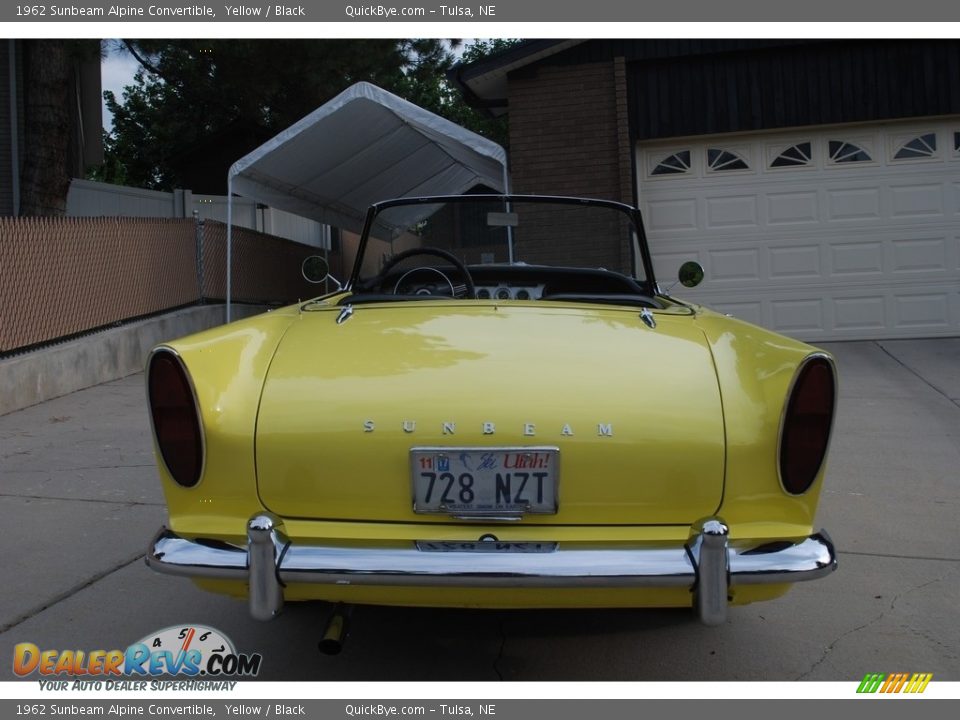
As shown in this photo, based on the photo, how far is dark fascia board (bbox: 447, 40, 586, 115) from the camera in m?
11.0

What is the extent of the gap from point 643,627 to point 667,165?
8490 mm

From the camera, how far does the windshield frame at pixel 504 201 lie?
13.4 feet

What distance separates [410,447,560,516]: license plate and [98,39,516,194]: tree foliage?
34.8 feet

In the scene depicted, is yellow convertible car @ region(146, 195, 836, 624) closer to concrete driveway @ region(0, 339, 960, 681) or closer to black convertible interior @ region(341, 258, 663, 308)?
concrete driveway @ region(0, 339, 960, 681)

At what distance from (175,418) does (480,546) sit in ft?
3.03

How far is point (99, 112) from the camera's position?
16.7m

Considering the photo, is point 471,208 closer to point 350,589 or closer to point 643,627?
point 643,627

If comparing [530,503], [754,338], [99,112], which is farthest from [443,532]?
[99,112]

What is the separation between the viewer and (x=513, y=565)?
2.44 meters

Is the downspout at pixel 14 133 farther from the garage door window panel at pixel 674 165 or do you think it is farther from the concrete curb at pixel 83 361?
the garage door window panel at pixel 674 165

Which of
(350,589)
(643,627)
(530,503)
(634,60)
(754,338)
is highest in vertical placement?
(634,60)

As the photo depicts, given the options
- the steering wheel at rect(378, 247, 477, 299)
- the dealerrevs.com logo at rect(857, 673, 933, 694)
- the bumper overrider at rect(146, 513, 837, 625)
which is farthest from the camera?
the steering wheel at rect(378, 247, 477, 299)

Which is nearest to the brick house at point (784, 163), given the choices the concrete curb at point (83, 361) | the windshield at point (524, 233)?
the concrete curb at point (83, 361)

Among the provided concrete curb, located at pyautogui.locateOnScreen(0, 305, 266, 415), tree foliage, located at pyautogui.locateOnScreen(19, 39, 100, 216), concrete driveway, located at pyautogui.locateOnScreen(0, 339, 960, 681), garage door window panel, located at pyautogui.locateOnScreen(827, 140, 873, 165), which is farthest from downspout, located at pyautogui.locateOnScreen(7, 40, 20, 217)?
garage door window panel, located at pyautogui.locateOnScreen(827, 140, 873, 165)
